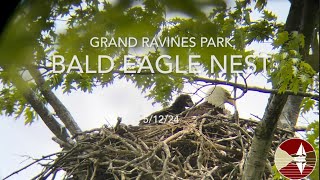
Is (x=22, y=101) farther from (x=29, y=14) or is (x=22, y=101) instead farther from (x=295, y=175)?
(x=29, y=14)

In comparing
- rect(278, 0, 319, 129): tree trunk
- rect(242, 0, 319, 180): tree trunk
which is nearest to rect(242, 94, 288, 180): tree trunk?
rect(242, 0, 319, 180): tree trunk

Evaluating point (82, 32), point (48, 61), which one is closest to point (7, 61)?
point (82, 32)

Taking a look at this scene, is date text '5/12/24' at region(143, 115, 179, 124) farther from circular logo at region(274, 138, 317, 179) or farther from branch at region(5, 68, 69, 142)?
circular logo at region(274, 138, 317, 179)

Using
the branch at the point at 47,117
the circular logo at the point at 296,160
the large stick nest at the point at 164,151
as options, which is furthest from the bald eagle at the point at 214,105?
the branch at the point at 47,117

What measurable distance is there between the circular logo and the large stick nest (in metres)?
0.19

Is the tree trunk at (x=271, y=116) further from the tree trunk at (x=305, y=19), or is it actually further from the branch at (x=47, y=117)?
the branch at (x=47, y=117)

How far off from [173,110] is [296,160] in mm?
1919

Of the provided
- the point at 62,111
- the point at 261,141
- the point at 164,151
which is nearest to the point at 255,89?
the point at 261,141

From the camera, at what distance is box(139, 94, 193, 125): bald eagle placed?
17.5 ft

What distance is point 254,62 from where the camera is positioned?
366cm

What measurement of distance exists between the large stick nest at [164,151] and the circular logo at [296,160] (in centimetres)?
19

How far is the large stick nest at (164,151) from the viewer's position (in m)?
4.13

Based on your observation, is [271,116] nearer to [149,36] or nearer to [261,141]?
[261,141]

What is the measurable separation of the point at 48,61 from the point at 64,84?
1.12 ft
